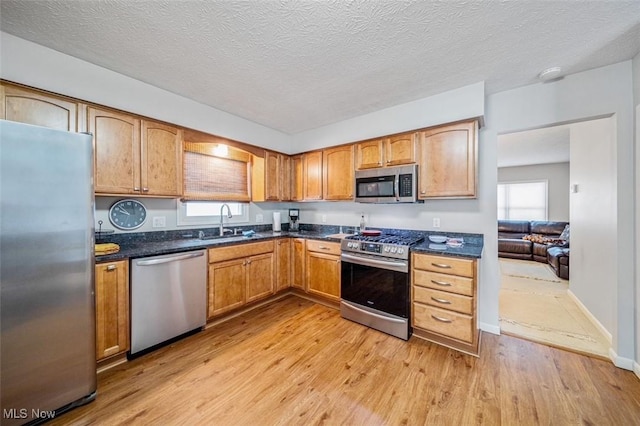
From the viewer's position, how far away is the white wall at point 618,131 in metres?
2.01

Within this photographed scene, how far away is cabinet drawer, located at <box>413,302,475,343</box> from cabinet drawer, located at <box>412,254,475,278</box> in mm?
389

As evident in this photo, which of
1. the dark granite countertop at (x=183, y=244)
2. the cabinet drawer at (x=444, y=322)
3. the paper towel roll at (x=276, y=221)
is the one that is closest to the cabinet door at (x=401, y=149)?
the dark granite countertop at (x=183, y=244)

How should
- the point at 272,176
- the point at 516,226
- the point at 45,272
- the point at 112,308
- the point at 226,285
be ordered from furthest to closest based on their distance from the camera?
the point at 516,226 < the point at 272,176 < the point at 226,285 < the point at 112,308 < the point at 45,272

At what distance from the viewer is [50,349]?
148cm

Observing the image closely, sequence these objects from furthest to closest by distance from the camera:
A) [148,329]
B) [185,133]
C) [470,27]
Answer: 1. [185,133]
2. [148,329]
3. [470,27]

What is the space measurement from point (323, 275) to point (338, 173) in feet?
4.83

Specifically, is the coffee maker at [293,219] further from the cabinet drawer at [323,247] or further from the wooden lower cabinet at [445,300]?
the wooden lower cabinet at [445,300]

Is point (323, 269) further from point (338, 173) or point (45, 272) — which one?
point (45, 272)

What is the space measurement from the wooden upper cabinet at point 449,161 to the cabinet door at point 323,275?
4.62 feet

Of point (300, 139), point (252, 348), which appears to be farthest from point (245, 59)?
point (252, 348)

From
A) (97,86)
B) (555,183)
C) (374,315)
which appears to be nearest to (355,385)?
(374,315)

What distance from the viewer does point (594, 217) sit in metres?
2.67

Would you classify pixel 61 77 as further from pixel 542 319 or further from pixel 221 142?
pixel 542 319

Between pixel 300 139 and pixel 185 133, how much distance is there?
188cm
